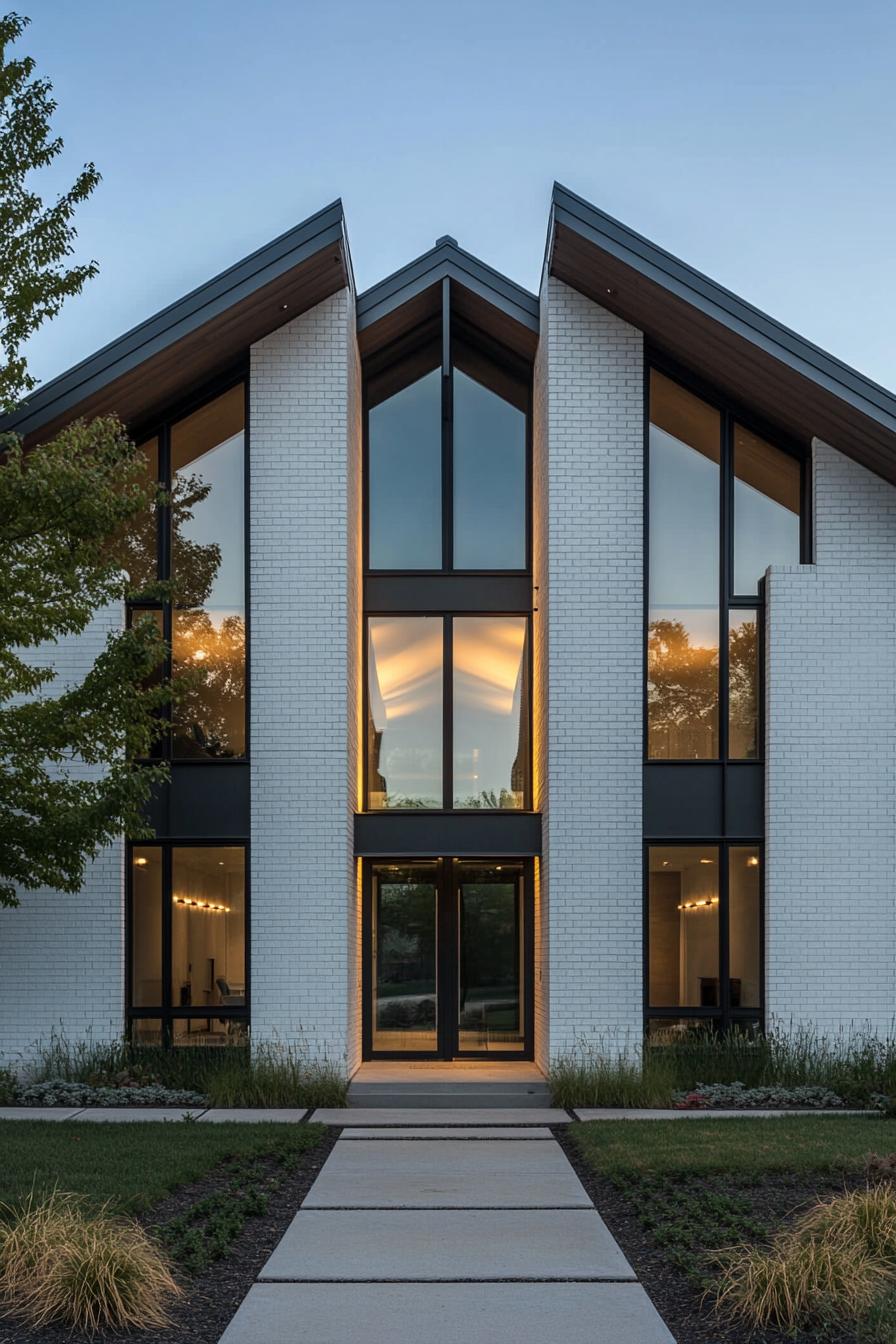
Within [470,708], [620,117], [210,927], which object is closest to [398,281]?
[470,708]

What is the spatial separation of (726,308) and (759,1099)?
26.3 feet

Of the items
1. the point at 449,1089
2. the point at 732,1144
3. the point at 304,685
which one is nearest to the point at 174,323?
the point at 304,685

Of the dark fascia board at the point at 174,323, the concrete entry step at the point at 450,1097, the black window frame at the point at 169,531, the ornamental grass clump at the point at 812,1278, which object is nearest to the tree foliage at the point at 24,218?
the dark fascia board at the point at 174,323

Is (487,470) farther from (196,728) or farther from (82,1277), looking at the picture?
(82,1277)

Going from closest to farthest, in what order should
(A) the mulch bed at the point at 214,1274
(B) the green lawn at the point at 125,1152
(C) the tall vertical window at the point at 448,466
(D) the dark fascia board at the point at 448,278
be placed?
(A) the mulch bed at the point at 214,1274 → (B) the green lawn at the point at 125,1152 → (D) the dark fascia board at the point at 448,278 → (C) the tall vertical window at the point at 448,466

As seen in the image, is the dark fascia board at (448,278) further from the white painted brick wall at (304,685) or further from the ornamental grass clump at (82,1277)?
the ornamental grass clump at (82,1277)

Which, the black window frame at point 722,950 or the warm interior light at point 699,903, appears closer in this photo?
the black window frame at point 722,950

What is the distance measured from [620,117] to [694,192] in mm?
10620

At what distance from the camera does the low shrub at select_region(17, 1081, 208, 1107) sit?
43.2 ft

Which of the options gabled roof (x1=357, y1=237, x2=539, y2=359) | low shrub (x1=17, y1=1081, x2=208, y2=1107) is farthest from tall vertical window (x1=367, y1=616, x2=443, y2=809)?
low shrub (x1=17, y1=1081, x2=208, y2=1107)

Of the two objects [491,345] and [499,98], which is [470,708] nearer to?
[491,345]

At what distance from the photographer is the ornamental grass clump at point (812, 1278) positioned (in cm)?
591

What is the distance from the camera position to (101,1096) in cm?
1317

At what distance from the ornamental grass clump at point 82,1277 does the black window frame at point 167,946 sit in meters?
7.55
